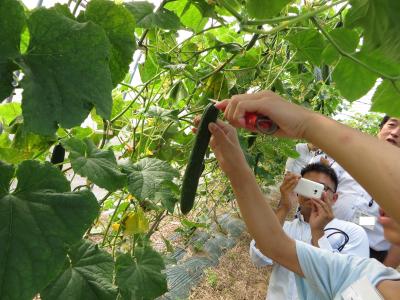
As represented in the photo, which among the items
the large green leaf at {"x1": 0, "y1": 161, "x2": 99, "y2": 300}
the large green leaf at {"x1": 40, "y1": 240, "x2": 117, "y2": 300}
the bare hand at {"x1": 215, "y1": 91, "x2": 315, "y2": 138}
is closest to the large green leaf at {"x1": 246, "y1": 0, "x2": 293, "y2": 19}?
the bare hand at {"x1": 215, "y1": 91, "x2": 315, "y2": 138}

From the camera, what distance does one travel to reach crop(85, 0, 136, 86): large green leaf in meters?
0.80

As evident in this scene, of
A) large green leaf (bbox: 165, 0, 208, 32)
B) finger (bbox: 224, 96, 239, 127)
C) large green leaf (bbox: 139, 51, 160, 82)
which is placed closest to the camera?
finger (bbox: 224, 96, 239, 127)

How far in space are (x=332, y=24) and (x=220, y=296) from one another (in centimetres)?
240

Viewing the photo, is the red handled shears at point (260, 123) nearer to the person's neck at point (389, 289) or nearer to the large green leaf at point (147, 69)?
the person's neck at point (389, 289)

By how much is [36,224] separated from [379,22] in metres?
0.89

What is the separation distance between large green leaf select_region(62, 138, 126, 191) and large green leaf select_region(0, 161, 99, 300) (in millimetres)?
228

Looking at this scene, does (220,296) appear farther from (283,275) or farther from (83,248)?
(83,248)

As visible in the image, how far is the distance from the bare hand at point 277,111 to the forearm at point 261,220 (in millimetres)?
467

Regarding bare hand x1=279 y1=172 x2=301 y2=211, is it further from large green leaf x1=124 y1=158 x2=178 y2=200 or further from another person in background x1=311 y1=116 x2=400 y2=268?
large green leaf x1=124 y1=158 x2=178 y2=200

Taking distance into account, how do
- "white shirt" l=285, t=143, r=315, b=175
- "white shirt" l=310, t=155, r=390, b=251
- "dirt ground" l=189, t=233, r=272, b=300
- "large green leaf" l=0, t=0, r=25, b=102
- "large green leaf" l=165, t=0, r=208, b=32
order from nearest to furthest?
"large green leaf" l=0, t=0, r=25, b=102 → "large green leaf" l=165, t=0, r=208, b=32 → "white shirt" l=310, t=155, r=390, b=251 → "dirt ground" l=189, t=233, r=272, b=300 → "white shirt" l=285, t=143, r=315, b=175

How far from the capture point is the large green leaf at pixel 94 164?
925 millimetres

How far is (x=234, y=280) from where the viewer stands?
3.68 m

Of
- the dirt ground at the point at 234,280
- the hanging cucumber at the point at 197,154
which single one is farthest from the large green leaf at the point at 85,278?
the dirt ground at the point at 234,280

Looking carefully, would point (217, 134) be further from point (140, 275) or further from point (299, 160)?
point (299, 160)
